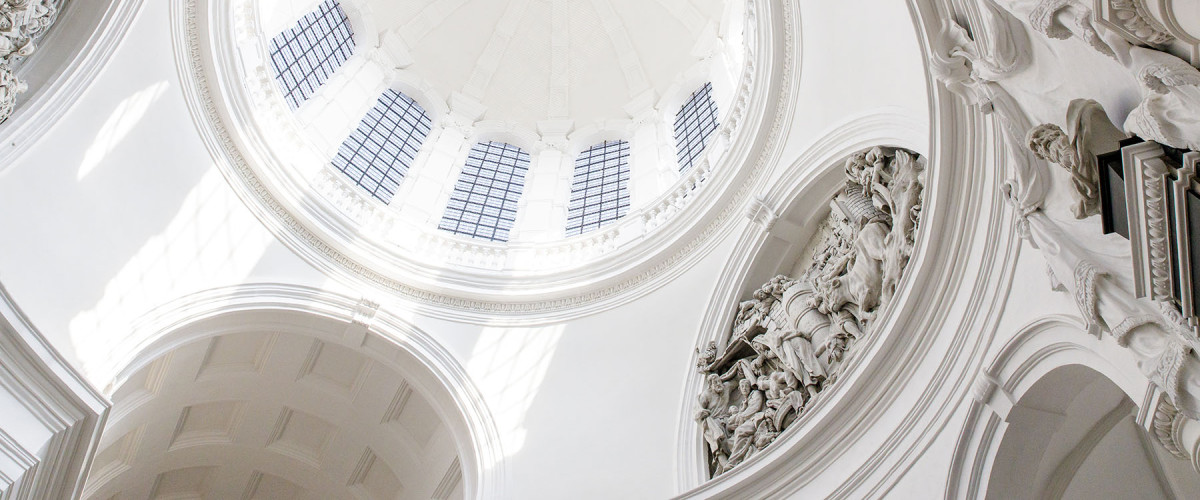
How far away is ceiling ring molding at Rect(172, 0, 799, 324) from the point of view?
11.5 m

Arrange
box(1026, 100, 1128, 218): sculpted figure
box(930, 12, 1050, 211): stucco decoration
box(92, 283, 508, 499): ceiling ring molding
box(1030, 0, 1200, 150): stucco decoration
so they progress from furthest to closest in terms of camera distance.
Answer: box(92, 283, 508, 499): ceiling ring molding
box(930, 12, 1050, 211): stucco decoration
box(1026, 100, 1128, 218): sculpted figure
box(1030, 0, 1200, 150): stucco decoration

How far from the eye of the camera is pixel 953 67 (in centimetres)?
546

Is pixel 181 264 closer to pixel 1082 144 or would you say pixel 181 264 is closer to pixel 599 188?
pixel 599 188

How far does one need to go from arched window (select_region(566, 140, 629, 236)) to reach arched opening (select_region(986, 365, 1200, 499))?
34.5 ft

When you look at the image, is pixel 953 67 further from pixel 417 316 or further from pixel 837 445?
pixel 417 316

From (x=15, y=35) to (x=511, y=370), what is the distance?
24.2 ft

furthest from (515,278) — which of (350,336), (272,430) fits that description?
(272,430)

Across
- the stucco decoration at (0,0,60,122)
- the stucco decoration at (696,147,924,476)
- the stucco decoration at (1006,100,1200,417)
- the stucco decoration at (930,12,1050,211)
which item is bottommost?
the stucco decoration at (1006,100,1200,417)

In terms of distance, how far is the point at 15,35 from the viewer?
805 centimetres

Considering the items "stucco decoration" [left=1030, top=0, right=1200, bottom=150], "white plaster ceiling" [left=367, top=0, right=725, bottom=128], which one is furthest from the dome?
"white plaster ceiling" [left=367, top=0, right=725, bottom=128]

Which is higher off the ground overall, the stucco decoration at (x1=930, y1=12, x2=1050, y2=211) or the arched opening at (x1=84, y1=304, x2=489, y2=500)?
the arched opening at (x1=84, y1=304, x2=489, y2=500)

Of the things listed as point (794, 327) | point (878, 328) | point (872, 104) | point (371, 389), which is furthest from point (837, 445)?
point (371, 389)

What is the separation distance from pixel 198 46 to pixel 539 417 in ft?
23.6

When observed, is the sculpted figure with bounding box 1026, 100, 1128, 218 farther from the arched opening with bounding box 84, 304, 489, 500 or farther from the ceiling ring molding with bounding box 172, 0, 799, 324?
the arched opening with bounding box 84, 304, 489, 500
